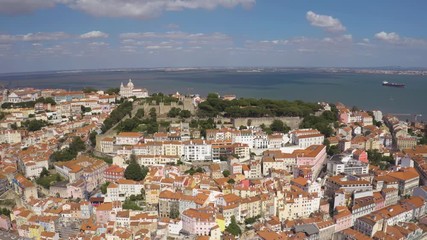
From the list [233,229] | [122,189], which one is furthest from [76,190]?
[233,229]

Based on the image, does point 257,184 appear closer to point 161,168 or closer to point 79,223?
point 161,168

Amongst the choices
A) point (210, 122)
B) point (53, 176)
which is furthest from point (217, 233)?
point (210, 122)

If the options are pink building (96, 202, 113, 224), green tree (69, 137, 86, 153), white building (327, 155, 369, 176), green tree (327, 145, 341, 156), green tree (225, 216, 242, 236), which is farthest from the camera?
green tree (69, 137, 86, 153)

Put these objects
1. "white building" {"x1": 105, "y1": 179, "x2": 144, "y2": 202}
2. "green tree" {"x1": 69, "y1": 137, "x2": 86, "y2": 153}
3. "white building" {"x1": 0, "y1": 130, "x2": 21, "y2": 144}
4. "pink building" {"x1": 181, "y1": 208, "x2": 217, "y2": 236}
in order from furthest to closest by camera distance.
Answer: "white building" {"x1": 0, "y1": 130, "x2": 21, "y2": 144} < "green tree" {"x1": 69, "y1": 137, "x2": 86, "y2": 153} < "white building" {"x1": 105, "y1": 179, "x2": 144, "y2": 202} < "pink building" {"x1": 181, "y1": 208, "x2": 217, "y2": 236}

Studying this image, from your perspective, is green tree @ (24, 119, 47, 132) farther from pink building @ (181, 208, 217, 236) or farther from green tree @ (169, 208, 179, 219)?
pink building @ (181, 208, 217, 236)

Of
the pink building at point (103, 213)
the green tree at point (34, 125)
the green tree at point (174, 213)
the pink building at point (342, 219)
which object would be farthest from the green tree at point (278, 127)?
the green tree at point (34, 125)

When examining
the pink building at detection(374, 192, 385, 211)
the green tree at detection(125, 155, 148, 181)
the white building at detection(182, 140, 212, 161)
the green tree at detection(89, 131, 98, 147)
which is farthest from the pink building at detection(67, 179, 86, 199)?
the pink building at detection(374, 192, 385, 211)
